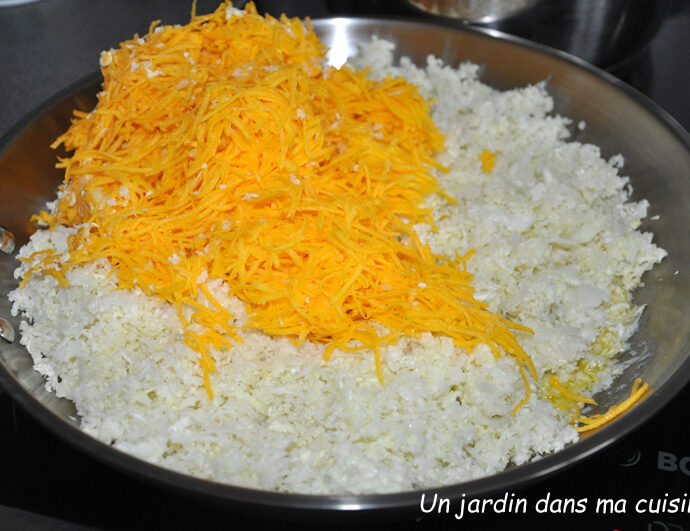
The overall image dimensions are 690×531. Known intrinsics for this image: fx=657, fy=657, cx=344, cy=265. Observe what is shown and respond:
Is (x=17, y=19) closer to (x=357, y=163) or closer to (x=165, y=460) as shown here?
(x=357, y=163)

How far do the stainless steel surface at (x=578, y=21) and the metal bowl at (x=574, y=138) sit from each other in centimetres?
14

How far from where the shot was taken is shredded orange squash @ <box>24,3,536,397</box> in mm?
1333

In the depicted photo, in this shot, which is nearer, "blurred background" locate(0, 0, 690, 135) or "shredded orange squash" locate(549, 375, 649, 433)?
"shredded orange squash" locate(549, 375, 649, 433)

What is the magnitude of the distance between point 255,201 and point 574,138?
99cm

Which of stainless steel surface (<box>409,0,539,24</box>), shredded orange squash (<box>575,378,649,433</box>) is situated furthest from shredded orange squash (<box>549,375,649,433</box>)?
stainless steel surface (<box>409,0,539,24</box>)

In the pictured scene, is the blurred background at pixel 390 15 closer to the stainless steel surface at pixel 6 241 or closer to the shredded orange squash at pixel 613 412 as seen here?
the stainless steel surface at pixel 6 241

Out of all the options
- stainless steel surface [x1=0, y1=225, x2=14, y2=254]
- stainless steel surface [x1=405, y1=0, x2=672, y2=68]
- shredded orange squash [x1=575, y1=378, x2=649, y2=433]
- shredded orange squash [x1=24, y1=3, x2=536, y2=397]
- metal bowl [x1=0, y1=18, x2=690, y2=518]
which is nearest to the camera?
metal bowl [x1=0, y1=18, x2=690, y2=518]

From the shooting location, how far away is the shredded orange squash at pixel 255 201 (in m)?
1.33

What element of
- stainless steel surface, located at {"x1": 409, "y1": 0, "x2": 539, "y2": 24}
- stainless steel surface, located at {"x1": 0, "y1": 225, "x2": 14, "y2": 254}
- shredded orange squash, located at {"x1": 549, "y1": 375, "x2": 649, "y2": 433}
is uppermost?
stainless steel surface, located at {"x1": 409, "y1": 0, "x2": 539, "y2": 24}

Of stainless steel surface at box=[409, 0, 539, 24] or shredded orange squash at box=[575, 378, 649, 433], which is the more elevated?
stainless steel surface at box=[409, 0, 539, 24]

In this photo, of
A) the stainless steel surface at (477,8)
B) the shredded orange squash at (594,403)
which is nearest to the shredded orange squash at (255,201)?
the shredded orange squash at (594,403)

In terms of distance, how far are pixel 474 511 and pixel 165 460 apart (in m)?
0.56

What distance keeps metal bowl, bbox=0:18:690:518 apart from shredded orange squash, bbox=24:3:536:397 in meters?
0.10

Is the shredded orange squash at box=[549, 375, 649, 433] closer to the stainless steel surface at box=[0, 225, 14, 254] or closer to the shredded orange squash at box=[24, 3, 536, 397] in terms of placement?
the shredded orange squash at box=[24, 3, 536, 397]
